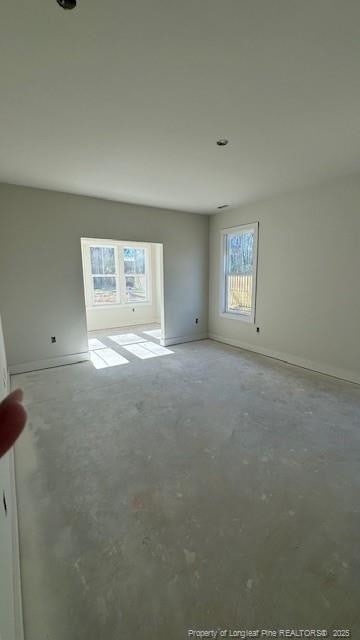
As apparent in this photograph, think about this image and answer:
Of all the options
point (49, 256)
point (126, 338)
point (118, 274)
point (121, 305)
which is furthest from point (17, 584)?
point (118, 274)

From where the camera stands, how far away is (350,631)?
1.13 m

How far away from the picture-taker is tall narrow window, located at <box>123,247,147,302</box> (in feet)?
23.0

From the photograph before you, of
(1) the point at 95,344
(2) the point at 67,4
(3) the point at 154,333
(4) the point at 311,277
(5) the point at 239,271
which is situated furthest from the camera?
(3) the point at 154,333

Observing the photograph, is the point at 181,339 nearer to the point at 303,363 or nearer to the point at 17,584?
the point at 303,363

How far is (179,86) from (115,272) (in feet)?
17.7

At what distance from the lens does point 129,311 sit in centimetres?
716

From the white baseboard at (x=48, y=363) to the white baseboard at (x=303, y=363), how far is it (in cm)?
272

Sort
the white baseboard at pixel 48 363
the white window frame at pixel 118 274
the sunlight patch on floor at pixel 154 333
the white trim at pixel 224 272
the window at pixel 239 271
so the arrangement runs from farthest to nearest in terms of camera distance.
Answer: the white window frame at pixel 118 274
the sunlight patch on floor at pixel 154 333
the window at pixel 239 271
the white trim at pixel 224 272
the white baseboard at pixel 48 363

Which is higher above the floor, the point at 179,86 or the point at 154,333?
the point at 179,86

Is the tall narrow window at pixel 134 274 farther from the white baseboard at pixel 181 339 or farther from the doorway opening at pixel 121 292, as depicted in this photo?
the white baseboard at pixel 181 339

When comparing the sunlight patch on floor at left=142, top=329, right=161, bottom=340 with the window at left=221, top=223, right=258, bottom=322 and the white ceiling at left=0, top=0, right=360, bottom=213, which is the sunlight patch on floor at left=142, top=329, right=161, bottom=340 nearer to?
the window at left=221, top=223, right=258, bottom=322

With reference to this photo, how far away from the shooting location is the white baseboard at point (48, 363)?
3855 mm

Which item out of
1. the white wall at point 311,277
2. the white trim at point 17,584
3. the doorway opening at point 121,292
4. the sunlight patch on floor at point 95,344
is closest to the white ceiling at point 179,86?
the white wall at point 311,277

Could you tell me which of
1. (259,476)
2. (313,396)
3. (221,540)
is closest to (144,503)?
(221,540)
